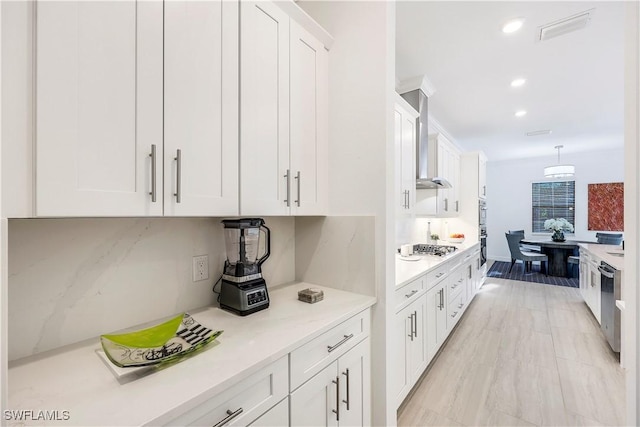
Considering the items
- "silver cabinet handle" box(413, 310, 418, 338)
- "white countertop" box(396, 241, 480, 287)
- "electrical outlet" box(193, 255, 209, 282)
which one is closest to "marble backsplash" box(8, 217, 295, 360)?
"electrical outlet" box(193, 255, 209, 282)

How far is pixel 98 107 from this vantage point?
0.79m

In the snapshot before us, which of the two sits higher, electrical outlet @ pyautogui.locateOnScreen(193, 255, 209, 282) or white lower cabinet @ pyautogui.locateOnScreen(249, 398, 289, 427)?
electrical outlet @ pyautogui.locateOnScreen(193, 255, 209, 282)

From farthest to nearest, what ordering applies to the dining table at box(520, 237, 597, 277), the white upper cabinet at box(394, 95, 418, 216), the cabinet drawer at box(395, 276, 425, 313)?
the dining table at box(520, 237, 597, 277) → the white upper cabinet at box(394, 95, 418, 216) → the cabinet drawer at box(395, 276, 425, 313)

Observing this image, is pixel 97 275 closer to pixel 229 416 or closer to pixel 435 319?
pixel 229 416

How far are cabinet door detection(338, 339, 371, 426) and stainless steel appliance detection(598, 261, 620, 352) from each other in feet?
8.91

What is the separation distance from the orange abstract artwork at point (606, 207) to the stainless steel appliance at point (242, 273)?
842 cm

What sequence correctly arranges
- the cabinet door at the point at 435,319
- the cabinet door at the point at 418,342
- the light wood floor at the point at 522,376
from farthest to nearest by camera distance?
the cabinet door at the point at 435,319, the cabinet door at the point at 418,342, the light wood floor at the point at 522,376

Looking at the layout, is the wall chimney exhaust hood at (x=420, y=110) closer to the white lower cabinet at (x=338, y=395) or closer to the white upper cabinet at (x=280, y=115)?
the white upper cabinet at (x=280, y=115)

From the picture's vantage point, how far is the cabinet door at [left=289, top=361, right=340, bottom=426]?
1.05 m

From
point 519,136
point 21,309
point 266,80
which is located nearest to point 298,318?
point 21,309

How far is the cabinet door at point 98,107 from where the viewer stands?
0.70 m

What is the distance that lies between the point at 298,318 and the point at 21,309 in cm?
93

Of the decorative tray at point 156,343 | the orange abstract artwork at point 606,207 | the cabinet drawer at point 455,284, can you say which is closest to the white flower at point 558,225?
the orange abstract artwork at point 606,207

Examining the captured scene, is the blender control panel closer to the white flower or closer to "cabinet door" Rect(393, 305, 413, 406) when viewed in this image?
"cabinet door" Rect(393, 305, 413, 406)
